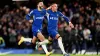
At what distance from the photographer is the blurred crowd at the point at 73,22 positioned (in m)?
22.9

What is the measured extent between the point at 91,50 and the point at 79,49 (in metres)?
0.67

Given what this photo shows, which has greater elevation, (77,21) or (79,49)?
(77,21)

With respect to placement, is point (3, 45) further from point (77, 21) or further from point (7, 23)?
point (77, 21)

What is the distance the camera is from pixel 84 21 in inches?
941

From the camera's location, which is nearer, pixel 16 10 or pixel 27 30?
pixel 27 30

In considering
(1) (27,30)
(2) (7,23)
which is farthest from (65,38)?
(2) (7,23)

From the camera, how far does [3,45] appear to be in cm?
2441

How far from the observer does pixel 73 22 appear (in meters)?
24.3

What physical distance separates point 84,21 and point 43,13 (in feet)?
21.0

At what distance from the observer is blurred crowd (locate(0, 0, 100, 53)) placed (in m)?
22.9

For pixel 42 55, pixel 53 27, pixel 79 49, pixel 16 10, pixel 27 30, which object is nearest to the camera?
pixel 53 27

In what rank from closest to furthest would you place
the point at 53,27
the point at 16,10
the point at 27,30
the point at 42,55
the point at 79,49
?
the point at 53,27 < the point at 42,55 < the point at 79,49 < the point at 27,30 < the point at 16,10

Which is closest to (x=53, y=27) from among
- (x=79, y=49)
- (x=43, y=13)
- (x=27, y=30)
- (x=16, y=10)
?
(x=43, y=13)

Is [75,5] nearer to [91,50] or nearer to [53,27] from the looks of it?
[91,50]
